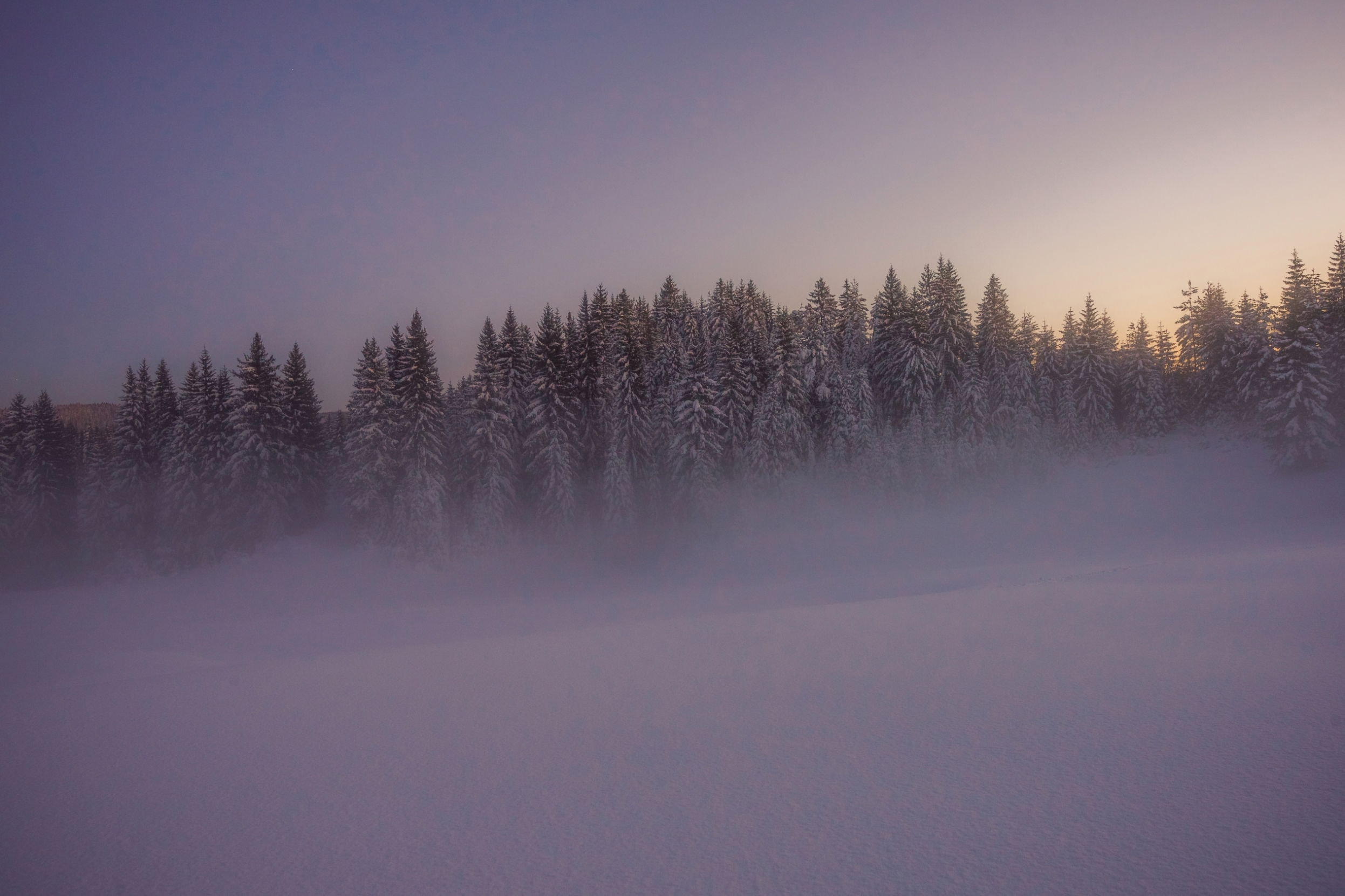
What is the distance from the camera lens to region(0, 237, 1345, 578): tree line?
43375 mm

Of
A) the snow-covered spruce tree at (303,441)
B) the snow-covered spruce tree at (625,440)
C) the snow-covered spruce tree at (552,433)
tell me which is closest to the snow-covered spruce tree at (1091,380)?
the snow-covered spruce tree at (625,440)

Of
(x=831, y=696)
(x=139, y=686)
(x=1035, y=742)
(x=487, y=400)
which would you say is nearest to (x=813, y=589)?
(x=831, y=696)

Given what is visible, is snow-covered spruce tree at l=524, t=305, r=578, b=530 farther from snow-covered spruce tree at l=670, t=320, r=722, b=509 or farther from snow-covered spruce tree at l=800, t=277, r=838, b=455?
snow-covered spruce tree at l=800, t=277, r=838, b=455

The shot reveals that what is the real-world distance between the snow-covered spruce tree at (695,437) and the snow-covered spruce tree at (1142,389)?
3811 centimetres

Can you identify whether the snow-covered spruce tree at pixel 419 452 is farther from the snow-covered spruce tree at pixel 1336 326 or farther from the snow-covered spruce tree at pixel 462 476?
the snow-covered spruce tree at pixel 1336 326

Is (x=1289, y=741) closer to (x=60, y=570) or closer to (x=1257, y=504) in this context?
(x=1257, y=504)

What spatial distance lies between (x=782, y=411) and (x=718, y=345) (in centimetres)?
769

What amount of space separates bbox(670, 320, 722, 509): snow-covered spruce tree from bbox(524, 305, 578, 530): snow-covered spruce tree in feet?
24.9

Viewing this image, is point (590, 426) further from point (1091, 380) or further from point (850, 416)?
point (1091, 380)

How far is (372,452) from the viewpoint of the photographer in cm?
4409

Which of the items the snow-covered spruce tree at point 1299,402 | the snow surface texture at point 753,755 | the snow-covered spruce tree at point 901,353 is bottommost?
the snow surface texture at point 753,755

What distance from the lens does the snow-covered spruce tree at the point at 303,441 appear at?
4766 cm

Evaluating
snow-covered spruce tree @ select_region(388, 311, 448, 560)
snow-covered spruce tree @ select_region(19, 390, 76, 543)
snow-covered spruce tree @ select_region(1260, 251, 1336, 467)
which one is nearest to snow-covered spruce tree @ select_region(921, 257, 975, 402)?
snow-covered spruce tree @ select_region(1260, 251, 1336, 467)

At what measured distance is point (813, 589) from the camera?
2811 centimetres
